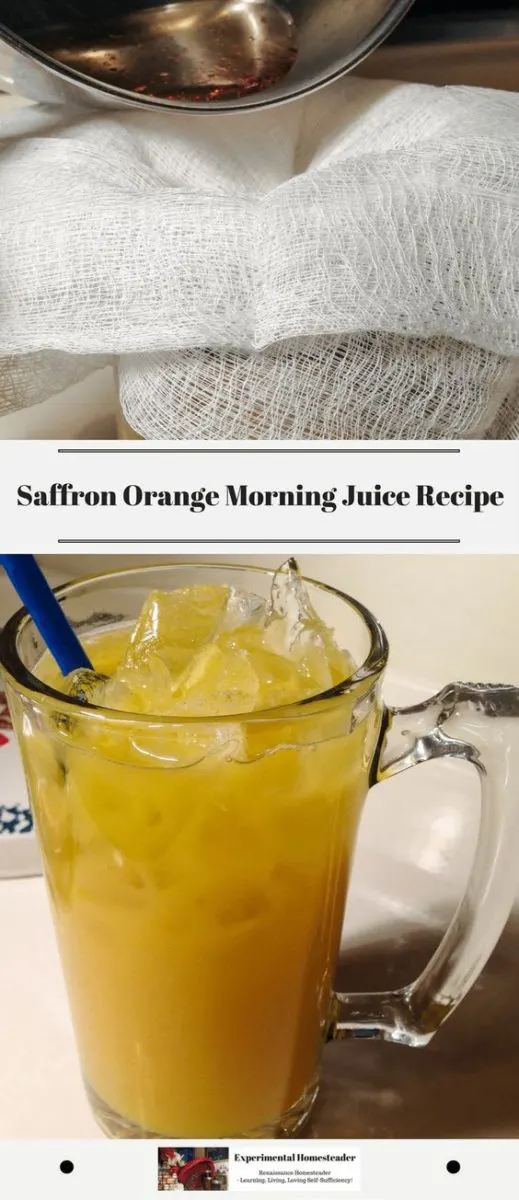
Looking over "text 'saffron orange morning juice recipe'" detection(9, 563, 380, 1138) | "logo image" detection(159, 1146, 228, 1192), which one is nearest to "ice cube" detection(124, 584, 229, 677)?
"text 'saffron orange morning juice recipe'" detection(9, 563, 380, 1138)

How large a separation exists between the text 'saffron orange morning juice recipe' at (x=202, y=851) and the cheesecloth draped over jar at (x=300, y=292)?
0.14 feet

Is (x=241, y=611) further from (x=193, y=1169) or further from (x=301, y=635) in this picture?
(x=193, y=1169)

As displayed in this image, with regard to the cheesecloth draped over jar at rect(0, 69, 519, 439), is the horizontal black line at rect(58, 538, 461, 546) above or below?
below

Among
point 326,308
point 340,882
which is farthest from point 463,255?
point 340,882

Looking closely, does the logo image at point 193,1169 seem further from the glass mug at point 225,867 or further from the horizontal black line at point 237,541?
the horizontal black line at point 237,541

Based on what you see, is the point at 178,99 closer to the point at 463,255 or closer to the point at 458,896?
the point at 463,255

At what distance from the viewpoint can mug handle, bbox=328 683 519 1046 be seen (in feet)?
0.65

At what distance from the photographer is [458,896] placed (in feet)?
0.93

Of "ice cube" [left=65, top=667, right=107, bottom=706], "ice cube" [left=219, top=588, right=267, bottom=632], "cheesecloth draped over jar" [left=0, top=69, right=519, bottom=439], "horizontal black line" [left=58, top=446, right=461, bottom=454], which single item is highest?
"cheesecloth draped over jar" [left=0, top=69, right=519, bottom=439]

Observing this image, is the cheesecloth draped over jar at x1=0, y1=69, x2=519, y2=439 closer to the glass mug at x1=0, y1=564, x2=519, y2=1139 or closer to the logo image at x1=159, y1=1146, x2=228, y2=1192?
the glass mug at x1=0, y1=564, x2=519, y2=1139

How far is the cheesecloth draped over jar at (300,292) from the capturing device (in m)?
0.21

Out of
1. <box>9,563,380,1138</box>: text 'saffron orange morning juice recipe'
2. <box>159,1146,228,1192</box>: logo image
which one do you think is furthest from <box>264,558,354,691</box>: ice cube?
<box>159,1146,228,1192</box>: logo image

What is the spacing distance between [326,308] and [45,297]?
6 cm

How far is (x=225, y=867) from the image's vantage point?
0.18 metres
